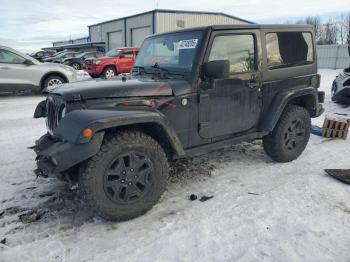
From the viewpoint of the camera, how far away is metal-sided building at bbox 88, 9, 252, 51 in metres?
28.1

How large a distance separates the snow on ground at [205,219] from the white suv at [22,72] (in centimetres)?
653

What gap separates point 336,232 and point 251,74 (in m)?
2.03

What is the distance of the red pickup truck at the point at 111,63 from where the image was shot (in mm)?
16328

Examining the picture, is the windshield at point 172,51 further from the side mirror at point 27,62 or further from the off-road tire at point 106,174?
the side mirror at point 27,62

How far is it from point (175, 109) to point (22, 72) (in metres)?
8.64

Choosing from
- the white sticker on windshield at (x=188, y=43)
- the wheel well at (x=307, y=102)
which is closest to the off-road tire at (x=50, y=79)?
the white sticker on windshield at (x=188, y=43)

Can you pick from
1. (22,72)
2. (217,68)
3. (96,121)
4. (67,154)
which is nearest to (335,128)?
(217,68)

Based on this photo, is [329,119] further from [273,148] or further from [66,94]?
[66,94]

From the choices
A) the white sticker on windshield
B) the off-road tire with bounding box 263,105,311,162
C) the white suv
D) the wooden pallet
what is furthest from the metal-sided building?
the white sticker on windshield

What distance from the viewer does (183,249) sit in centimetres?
292

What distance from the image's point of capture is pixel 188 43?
13.0 ft

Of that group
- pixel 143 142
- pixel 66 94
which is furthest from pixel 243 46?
pixel 66 94

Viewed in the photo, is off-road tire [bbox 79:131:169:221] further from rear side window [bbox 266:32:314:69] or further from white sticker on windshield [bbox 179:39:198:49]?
rear side window [bbox 266:32:314:69]

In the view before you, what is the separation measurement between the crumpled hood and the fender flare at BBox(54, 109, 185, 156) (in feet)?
0.61
